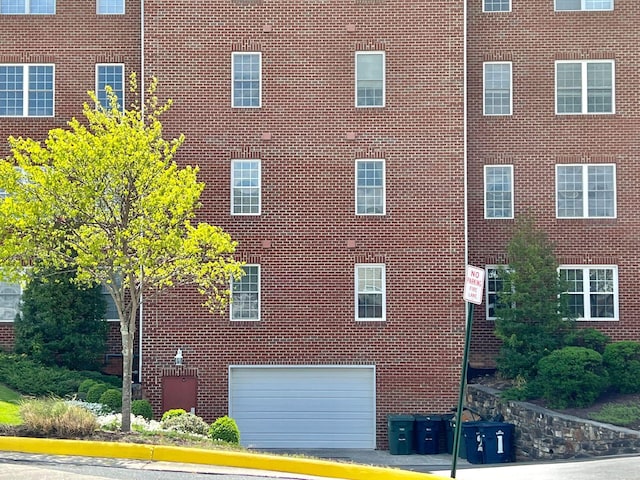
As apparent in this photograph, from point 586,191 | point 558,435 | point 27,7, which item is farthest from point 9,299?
point 586,191

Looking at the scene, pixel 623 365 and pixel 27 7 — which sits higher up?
pixel 27 7

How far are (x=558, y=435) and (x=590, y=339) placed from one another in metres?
4.93

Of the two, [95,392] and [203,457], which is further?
[95,392]

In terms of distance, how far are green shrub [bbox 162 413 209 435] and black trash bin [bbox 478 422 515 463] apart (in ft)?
22.0

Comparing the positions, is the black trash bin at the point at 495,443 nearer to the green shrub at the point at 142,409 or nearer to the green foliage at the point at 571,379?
the green foliage at the point at 571,379

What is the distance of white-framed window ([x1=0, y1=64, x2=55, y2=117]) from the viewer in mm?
29906

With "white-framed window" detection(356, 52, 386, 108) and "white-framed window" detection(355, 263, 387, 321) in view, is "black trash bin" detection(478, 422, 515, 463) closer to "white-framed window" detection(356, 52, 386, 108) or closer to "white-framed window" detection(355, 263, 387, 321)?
"white-framed window" detection(355, 263, 387, 321)

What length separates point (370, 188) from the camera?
28.0 m

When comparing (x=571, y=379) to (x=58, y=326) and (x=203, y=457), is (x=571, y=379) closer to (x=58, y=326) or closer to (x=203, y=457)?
(x=203, y=457)

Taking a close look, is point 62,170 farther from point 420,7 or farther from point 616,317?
point 616,317

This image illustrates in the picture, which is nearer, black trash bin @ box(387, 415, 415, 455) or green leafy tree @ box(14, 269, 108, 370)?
black trash bin @ box(387, 415, 415, 455)

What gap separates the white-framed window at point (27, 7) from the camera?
3034 centimetres

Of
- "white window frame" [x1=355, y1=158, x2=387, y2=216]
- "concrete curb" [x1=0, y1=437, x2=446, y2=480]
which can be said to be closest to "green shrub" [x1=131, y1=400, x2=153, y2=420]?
"concrete curb" [x1=0, y1=437, x2=446, y2=480]

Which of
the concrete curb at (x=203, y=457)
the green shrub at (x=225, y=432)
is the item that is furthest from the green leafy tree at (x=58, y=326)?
the concrete curb at (x=203, y=457)
